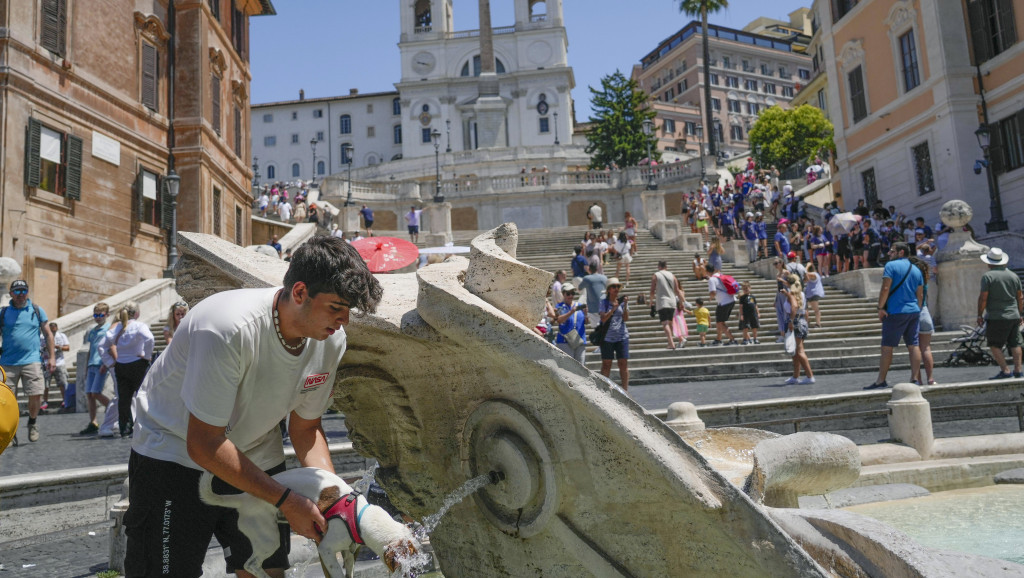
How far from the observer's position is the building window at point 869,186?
1042 inches

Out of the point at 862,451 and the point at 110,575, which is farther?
the point at 862,451

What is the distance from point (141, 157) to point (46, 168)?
4217 millimetres

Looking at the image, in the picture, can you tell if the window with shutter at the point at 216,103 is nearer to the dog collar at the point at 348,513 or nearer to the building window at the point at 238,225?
the building window at the point at 238,225

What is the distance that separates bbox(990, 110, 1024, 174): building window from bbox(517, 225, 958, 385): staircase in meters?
7.34

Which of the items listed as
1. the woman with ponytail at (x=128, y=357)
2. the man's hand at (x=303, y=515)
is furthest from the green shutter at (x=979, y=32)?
the man's hand at (x=303, y=515)

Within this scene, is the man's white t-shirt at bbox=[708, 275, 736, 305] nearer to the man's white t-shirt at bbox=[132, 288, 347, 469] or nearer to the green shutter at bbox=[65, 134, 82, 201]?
the man's white t-shirt at bbox=[132, 288, 347, 469]

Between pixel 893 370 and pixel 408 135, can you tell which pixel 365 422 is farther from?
pixel 408 135

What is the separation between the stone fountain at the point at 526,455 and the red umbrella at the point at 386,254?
7.27 metres

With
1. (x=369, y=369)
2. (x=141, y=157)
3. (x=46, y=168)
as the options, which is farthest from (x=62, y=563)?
(x=141, y=157)

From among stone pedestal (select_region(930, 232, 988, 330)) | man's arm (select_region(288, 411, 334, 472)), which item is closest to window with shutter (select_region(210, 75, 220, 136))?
stone pedestal (select_region(930, 232, 988, 330))

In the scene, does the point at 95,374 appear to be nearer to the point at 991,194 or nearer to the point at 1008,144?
the point at 991,194

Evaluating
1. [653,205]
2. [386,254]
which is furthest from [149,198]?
[653,205]

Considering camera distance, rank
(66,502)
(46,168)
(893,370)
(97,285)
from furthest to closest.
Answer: (97,285) → (46,168) → (893,370) → (66,502)

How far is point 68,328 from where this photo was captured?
14.9 meters
